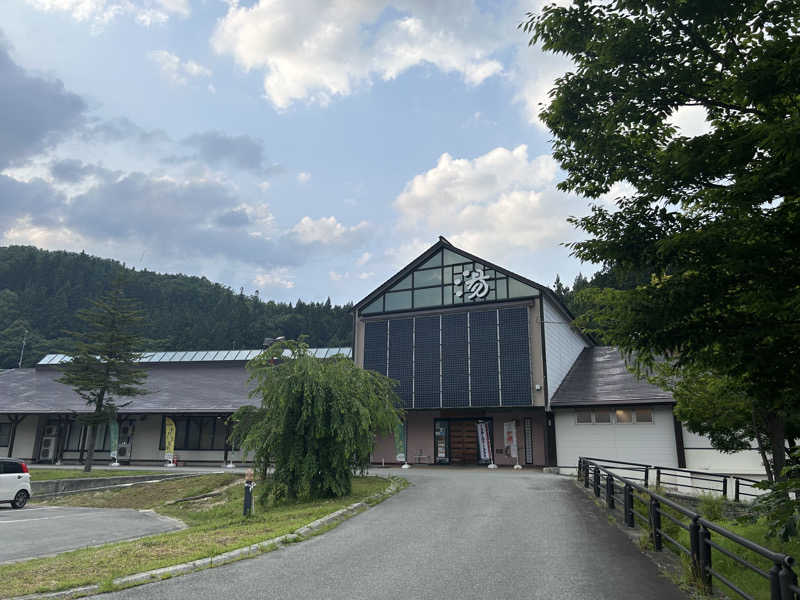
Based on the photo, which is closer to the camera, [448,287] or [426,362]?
[426,362]

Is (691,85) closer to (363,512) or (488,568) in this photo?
(488,568)

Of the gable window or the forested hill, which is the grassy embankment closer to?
the gable window

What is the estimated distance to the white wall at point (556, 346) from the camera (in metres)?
27.8

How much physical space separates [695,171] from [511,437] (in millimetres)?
23747

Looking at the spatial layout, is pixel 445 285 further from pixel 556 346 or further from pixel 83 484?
pixel 83 484

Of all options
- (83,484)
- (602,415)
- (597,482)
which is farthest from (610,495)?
(83,484)

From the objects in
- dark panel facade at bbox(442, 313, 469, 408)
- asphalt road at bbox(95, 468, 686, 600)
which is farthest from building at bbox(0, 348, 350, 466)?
asphalt road at bbox(95, 468, 686, 600)

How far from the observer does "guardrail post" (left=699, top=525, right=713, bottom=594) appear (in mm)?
6438

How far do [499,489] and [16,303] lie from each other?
81.6 m

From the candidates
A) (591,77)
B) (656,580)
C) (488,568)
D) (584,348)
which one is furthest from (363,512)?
(584,348)

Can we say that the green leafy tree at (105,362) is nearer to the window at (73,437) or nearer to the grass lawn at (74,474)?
the grass lawn at (74,474)

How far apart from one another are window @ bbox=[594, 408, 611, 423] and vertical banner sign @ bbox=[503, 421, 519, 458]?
4309 mm

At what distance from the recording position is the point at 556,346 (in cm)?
2930

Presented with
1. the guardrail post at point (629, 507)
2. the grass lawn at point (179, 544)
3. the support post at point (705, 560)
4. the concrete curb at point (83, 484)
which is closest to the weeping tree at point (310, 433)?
the grass lawn at point (179, 544)
